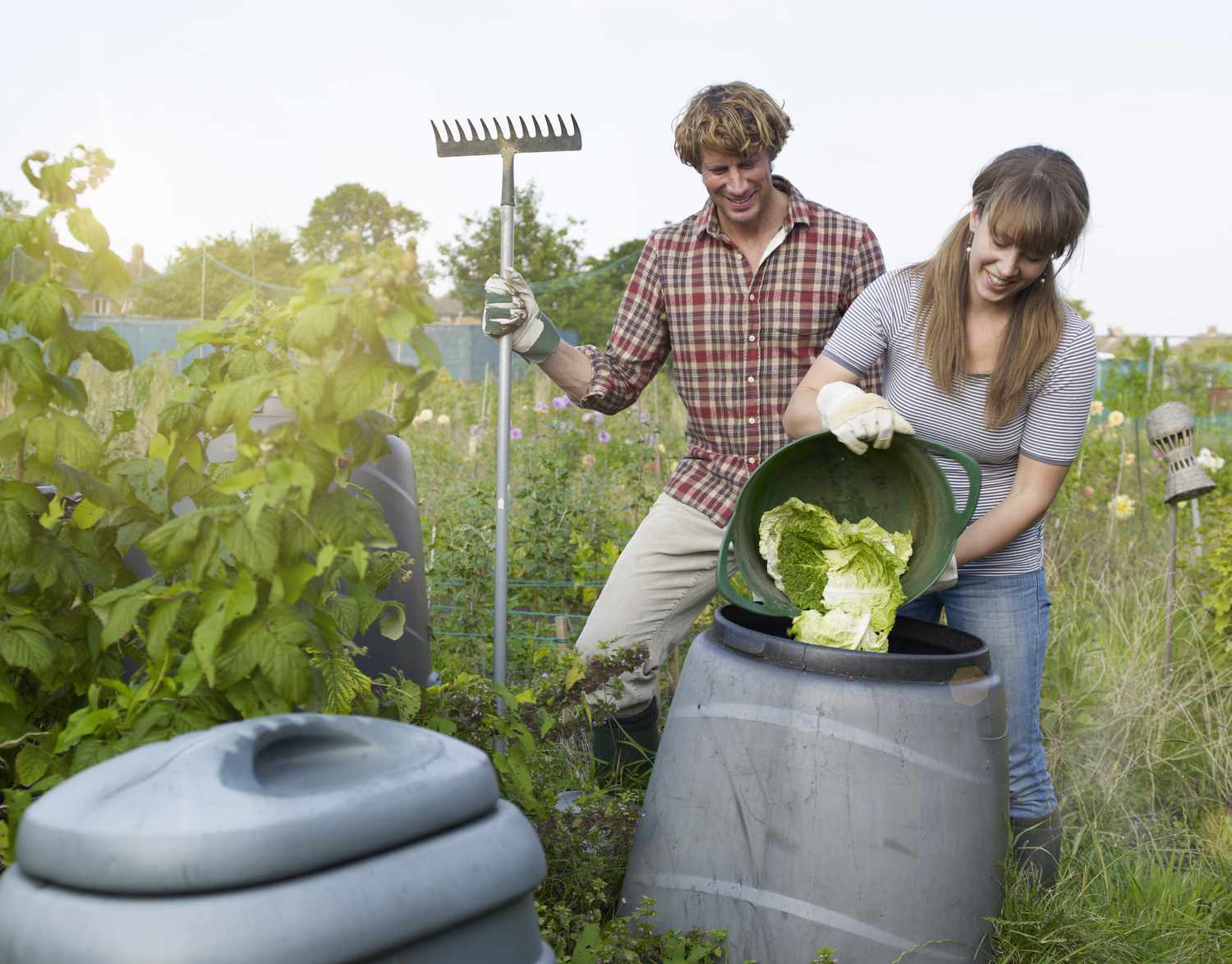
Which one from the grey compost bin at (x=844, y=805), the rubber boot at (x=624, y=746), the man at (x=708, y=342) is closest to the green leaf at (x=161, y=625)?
the grey compost bin at (x=844, y=805)

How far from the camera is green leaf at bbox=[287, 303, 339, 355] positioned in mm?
1442

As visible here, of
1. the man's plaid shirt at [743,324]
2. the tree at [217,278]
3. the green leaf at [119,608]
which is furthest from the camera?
the tree at [217,278]

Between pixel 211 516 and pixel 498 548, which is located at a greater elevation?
pixel 211 516

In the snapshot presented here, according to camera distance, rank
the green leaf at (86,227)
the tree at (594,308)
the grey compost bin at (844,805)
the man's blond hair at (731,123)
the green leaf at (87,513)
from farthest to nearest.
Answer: the tree at (594,308), the man's blond hair at (731,123), the grey compost bin at (844,805), the green leaf at (87,513), the green leaf at (86,227)

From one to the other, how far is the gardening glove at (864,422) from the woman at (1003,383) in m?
0.07

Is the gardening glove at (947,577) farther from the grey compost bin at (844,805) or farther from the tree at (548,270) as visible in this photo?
the tree at (548,270)

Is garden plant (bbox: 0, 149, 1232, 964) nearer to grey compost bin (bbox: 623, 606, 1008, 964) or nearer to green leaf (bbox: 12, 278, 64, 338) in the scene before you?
green leaf (bbox: 12, 278, 64, 338)

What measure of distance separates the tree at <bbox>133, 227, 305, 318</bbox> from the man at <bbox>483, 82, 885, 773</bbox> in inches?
388

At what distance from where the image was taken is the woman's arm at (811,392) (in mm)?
2561

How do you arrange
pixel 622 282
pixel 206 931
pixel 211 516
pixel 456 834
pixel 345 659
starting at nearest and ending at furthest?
1. pixel 206 931
2. pixel 456 834
3. pixel 211 516
4. pixel 345 659
5. pixel 622 282

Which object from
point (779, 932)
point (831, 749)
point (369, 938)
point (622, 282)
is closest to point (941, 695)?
point (831, 749)

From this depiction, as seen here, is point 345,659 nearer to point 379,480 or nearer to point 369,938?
point 369,938

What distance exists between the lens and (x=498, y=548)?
9.32ft

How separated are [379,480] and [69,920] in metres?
1.75
